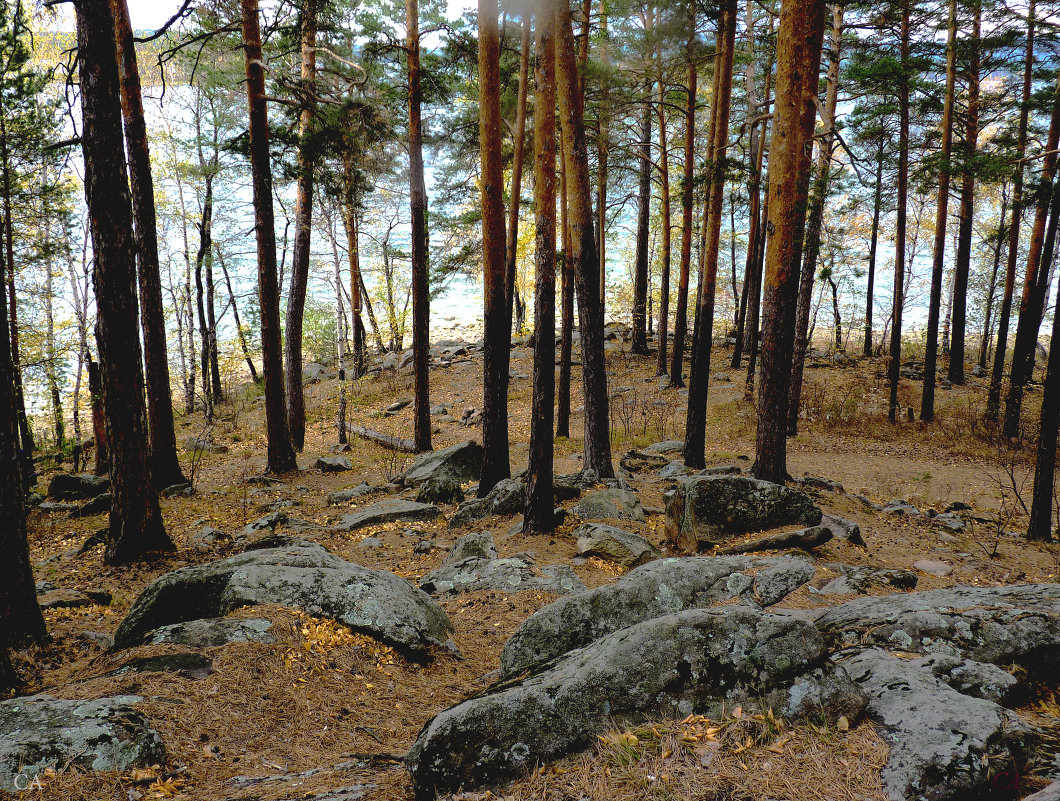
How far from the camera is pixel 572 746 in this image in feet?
7.50

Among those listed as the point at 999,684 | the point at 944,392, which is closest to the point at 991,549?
the point at 999,684

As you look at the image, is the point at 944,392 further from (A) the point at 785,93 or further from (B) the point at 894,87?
(A) the point at 785,93

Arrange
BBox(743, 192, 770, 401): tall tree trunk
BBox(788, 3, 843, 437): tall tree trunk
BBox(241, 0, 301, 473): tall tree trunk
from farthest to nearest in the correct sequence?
1. BBox(743, 192, 770, 401): tall tree trunk
2. BBox(788, 3, 843, 437): tall tree trunk
3. BBox(241, 0, 301, 473): tall tree trunk

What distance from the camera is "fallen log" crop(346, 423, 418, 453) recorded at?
50.7ft

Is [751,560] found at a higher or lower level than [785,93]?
lower

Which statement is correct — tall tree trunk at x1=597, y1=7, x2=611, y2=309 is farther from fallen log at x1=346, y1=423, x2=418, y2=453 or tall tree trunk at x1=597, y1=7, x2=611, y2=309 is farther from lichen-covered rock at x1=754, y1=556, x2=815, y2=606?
lichen-covered rock at x1=754, y1=556, x2=815, y2=606

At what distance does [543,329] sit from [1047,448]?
7.19 m

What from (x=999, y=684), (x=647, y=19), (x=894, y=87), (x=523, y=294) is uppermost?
(x=647, y=19)

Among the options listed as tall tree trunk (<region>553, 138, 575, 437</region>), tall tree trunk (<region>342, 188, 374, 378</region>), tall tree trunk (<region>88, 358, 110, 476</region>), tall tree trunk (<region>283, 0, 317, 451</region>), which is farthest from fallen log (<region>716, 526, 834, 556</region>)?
tall tree trunk (<region>342, 188, 374, 378</region>)

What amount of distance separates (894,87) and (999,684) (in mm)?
19622

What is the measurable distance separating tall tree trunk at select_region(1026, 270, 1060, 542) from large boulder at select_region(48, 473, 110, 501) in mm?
15730

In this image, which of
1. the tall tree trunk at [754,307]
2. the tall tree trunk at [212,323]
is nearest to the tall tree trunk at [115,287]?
the tall tree trunk at [754,307]

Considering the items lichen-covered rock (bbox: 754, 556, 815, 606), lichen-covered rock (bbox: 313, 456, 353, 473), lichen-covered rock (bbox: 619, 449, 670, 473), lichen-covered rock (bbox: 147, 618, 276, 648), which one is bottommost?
lichen-covered rock (bbox: 313, 456, 353, 473)

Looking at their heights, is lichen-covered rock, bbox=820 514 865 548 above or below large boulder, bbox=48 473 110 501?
above
